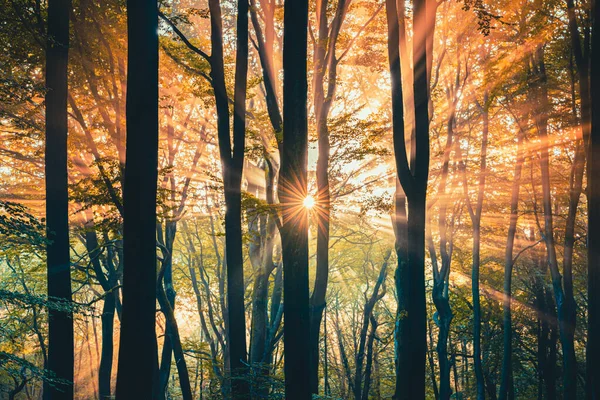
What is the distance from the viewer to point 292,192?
26.3 feet

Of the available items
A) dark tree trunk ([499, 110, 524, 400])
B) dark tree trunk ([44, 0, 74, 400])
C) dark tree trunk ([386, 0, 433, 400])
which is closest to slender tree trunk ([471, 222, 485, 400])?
dark tree trunk ([499, 110, 524, 400])

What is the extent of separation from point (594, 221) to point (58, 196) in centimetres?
1141

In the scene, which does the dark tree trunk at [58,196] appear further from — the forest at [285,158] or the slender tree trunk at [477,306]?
the slender tree trunk at [477,306]

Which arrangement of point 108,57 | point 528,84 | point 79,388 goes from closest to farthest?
point 108,57
point 528,84
point 79,388

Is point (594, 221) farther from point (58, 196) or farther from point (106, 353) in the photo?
point (106, 353)

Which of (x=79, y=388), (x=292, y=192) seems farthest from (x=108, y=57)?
(x=79, y=388)

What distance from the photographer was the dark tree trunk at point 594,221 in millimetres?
10203

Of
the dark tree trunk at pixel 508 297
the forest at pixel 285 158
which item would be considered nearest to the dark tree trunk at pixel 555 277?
the forest at pixel 285 158

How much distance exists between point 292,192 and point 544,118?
1199 cm

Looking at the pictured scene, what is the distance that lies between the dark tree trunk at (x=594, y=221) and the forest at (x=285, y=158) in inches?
1.5

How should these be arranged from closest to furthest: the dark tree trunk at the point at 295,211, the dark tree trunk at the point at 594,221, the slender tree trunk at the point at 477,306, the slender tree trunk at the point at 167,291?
the dark tree trunk at the point at 295,211 < the dark tree trunk at the point at 594,221 < the slender tree trunk at the point at 167,291 < the slender tree trunk at the point at 477,306

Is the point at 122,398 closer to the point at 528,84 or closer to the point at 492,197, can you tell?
the point at 528,84

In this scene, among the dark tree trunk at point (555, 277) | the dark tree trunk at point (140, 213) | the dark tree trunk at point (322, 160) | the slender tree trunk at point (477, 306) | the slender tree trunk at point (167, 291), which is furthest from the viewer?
the slender tree trunk at point (477, 306)

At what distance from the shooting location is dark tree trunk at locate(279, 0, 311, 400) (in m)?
7.40
